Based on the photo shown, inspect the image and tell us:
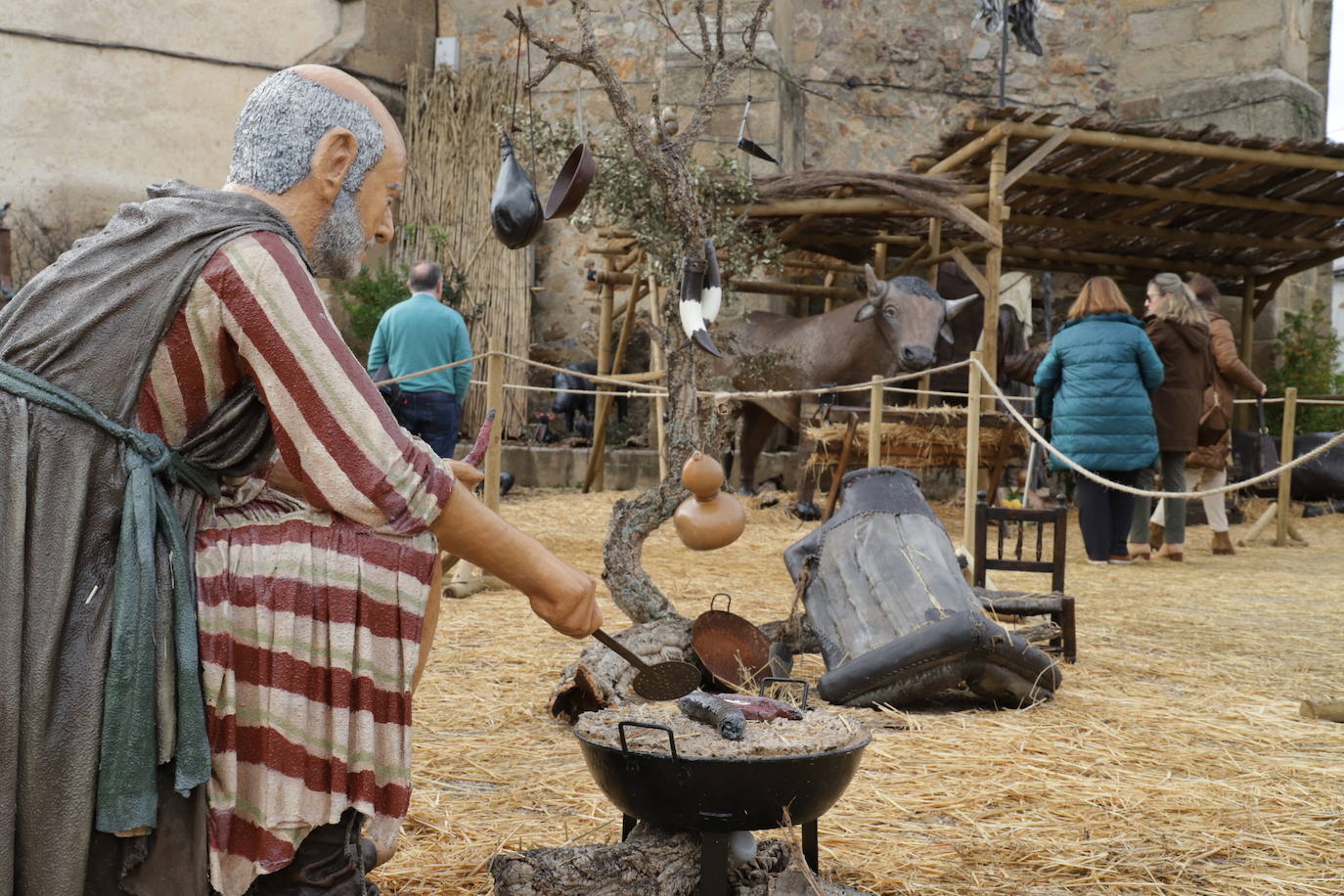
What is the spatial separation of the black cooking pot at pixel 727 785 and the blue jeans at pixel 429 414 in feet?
15.7

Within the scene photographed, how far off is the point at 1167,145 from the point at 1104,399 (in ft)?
7.74

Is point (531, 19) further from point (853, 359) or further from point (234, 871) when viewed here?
point (234, 871)

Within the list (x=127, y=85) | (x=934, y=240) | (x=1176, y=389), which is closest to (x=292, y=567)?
(x=1176, y=389)

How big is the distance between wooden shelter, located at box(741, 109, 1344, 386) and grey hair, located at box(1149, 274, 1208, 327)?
1.09 m

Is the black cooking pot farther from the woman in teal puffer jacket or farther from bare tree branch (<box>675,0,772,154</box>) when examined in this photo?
the woman in teal puffer jacket

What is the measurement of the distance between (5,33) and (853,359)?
8.09m

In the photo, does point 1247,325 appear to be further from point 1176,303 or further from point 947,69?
point 1176,303

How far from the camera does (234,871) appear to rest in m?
1.62

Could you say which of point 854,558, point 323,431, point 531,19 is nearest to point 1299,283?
point 531,19

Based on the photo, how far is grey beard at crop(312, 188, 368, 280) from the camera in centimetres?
184

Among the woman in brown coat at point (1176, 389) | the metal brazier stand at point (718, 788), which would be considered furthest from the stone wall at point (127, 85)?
the metal brazier stand at point (718, 788)

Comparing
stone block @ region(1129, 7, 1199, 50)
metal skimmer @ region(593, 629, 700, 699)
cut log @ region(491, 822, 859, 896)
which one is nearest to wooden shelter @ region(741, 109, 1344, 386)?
stone block @ region(1129, 7, 1199, 50)

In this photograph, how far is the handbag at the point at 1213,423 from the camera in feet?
27.1

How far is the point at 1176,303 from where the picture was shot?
24.9 feet
